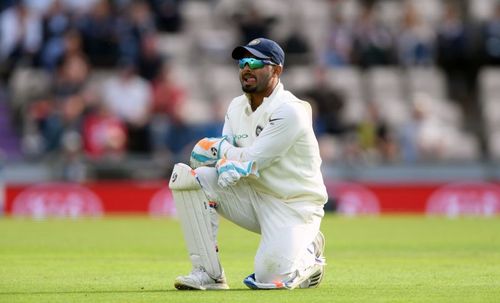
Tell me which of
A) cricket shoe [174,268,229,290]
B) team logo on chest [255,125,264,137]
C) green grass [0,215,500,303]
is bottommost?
green grass [0,215,500,303]

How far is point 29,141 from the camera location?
20.0 m

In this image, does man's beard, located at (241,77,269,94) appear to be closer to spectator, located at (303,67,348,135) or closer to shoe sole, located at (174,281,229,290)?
shoe sole, located at (174,281,229,290)

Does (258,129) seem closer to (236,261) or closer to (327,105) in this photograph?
(236,261)

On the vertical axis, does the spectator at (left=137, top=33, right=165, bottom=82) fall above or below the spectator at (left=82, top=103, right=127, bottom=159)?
above

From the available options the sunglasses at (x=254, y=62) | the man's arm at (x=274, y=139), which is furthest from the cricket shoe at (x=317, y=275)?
the sunglasses at (x=254, y=62)

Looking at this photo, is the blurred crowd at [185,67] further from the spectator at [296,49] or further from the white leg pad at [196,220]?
the white leg pad at [196,220]

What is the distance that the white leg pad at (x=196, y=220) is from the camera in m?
8.46

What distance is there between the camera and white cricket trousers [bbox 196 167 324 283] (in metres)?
8.39

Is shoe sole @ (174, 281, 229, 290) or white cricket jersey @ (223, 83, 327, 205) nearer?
shoe sole @ (174, 281, 229, 290)

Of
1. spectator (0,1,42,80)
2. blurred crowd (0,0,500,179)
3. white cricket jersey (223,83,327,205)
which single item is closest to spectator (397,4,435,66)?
blurred crowd (0,0,500,179)

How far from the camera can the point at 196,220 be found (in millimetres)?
8492

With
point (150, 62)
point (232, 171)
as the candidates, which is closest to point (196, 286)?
point (232, 171)

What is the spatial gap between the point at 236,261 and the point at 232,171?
10.0 feet

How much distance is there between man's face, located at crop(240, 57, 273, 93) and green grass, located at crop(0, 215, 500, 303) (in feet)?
4.52
